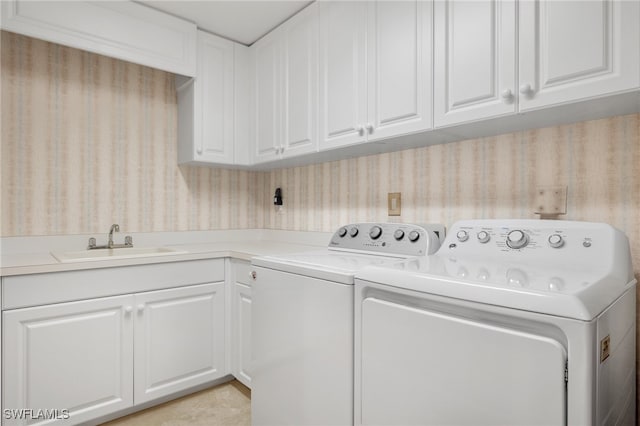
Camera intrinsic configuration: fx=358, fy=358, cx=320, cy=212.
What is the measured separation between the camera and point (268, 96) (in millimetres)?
2379

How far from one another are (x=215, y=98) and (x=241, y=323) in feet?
4.90

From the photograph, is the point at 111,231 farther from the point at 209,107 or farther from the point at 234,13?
the point at 234,13

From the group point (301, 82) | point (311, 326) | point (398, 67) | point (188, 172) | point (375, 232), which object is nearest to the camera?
point (311, 326)

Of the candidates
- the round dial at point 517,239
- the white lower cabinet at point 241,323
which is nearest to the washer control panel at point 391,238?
the round dial at point 517,239

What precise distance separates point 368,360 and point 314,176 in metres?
1.54

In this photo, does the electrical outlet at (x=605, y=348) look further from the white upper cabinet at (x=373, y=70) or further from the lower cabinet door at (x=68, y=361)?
the lower cabinet door at (x=68, y=361)

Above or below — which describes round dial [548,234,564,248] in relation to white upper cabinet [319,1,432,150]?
below

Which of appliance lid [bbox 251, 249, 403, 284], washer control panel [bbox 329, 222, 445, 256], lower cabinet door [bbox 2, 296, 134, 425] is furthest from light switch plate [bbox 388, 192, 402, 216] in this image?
lower cabinet door [bbox 2, 296, 134, 425]

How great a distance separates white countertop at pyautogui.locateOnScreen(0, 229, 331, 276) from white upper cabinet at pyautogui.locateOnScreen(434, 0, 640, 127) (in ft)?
4.15

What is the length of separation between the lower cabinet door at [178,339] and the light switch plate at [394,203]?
1.13 meters

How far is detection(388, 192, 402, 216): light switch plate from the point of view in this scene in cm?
196

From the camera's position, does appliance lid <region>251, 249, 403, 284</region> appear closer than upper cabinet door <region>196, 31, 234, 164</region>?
Yes

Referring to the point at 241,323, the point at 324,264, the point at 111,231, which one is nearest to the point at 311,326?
the point at 324,264

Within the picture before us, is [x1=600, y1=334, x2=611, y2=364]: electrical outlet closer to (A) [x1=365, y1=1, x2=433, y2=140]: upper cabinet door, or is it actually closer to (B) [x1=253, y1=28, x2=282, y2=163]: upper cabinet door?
(A) [x1=365, y1=1, x2=433, y2=140]: upper cabinet door
